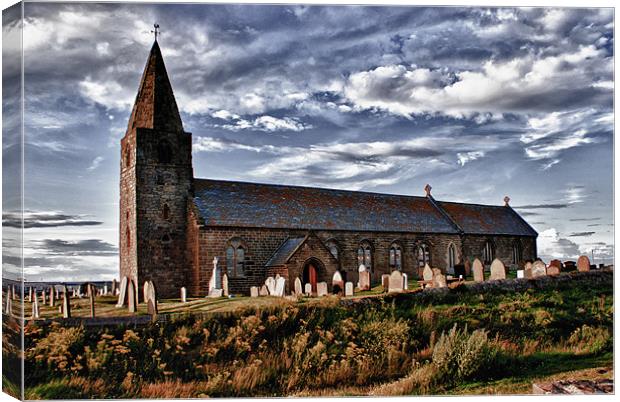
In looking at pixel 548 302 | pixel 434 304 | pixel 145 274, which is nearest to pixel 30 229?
pixel 145 274

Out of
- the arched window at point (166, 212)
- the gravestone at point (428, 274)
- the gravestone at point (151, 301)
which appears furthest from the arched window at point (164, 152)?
the gravestone at point (428, 274)

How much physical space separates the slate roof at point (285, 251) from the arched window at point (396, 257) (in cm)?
382

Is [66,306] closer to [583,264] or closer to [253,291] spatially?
[253,291]

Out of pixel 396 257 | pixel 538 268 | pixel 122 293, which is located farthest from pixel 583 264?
pixel 122 293

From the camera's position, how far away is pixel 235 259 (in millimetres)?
24094

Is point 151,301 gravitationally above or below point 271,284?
below

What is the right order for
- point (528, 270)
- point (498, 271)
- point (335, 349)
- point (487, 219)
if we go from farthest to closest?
point (487, 219) → point (528, 270) → point (498, 271) → point (335, 349)

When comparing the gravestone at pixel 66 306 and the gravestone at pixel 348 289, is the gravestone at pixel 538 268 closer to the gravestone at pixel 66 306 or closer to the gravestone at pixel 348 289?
the gravestone at pixel 348 289

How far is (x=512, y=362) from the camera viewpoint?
1755 centimetres

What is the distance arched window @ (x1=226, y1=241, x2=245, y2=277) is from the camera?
23844 millimetres

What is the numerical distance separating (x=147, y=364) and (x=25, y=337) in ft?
8.98

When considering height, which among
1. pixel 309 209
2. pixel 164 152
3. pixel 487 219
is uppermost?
pixel 164 152

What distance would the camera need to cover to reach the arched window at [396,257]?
26.8m

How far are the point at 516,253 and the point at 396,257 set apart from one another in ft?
17.7
